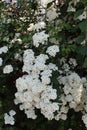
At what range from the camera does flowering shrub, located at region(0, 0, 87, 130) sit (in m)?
2.91

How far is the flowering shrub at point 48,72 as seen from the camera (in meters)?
2.91

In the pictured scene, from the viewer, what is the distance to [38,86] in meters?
2.88

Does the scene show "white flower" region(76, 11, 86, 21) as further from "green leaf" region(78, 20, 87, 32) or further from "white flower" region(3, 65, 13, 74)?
"white flower" region(3, 65, 13, 74)

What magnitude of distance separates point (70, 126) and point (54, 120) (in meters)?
0.13

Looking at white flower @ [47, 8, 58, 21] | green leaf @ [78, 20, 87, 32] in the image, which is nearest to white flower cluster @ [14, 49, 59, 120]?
green leaf @ [78, 20, 87, 32]

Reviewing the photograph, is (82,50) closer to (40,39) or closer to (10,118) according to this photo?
(40,39)

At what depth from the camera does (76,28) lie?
3.22m

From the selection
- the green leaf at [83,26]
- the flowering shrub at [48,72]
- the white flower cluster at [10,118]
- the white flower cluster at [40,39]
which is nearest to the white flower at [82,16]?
the flowering shrub at [48,72]

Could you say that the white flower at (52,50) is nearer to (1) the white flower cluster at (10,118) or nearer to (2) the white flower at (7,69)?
(2) the white flower at (7,69)

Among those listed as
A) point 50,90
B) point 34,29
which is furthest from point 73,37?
point 50,90

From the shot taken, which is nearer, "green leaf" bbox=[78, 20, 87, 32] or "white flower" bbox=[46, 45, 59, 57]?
"green leaf" bbox=[78, 20, 87, 32]

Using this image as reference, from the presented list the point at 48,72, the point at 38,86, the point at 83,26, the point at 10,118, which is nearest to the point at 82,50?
the point at 83,26

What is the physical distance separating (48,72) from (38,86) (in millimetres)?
116

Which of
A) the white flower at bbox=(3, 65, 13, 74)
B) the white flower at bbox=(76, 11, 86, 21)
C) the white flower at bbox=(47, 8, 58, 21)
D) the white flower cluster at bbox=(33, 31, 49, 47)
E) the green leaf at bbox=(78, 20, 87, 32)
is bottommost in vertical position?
the white flower at bbox=(3, 65, 13, 74)
